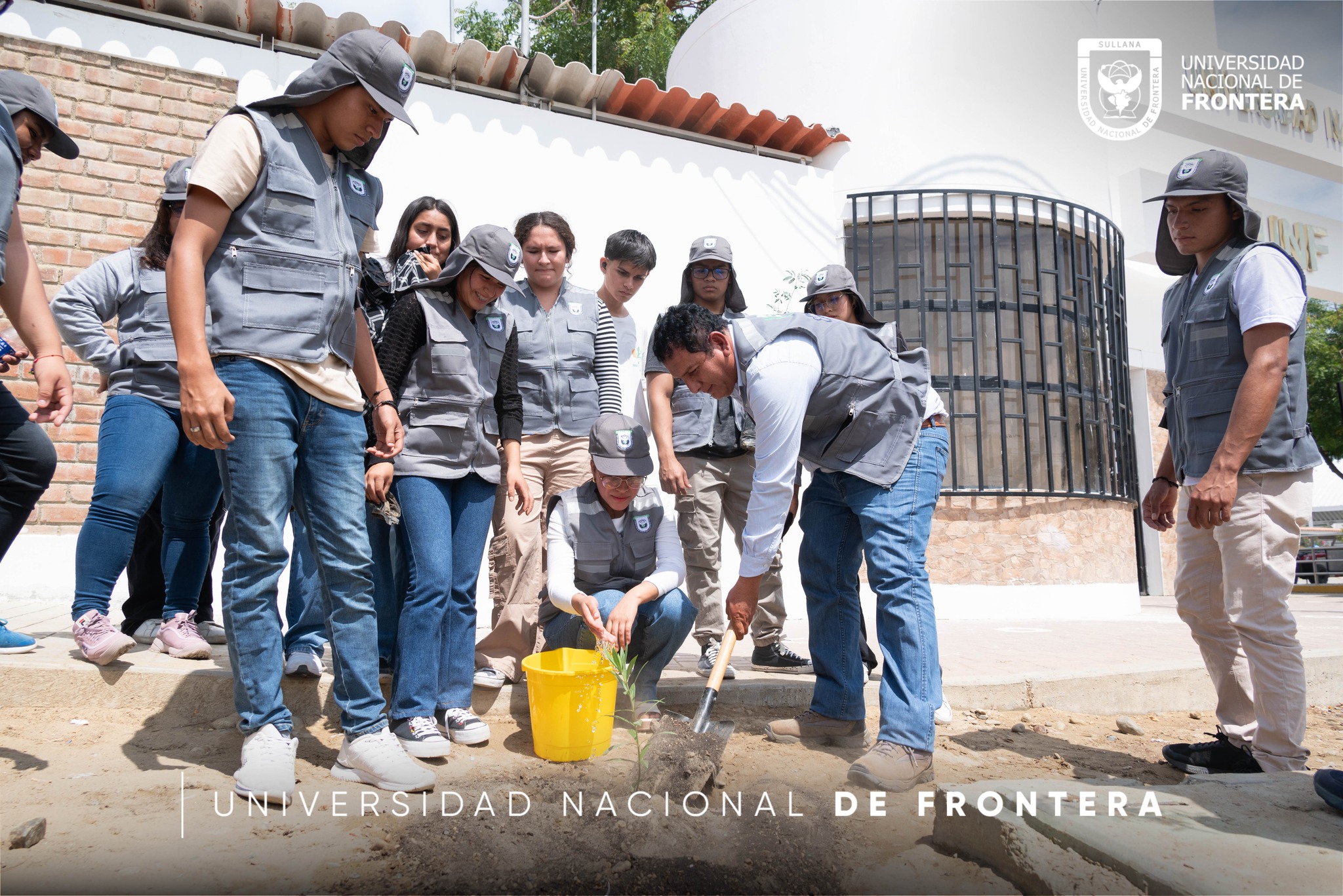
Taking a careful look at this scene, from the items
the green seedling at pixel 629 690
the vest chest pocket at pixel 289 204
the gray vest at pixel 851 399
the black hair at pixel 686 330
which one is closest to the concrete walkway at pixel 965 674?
the green seedling at pixel 629 690

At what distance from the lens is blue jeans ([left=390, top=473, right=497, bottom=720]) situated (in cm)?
273

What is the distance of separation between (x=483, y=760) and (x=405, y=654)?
0.42 m

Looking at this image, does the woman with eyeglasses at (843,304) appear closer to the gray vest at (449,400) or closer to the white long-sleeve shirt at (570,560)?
the white long-sleeve shirt at (570,560)

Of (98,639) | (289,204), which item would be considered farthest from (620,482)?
(98,639)

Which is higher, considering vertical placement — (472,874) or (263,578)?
(263,578)

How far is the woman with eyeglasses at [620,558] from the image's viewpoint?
3.21m

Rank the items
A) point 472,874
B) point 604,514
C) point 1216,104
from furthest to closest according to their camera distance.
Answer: point 1216,104
point 604,514
point 472,874

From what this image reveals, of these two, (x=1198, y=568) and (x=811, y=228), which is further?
(x=811, y=228)

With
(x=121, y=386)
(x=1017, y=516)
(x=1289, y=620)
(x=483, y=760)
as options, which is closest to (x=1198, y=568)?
(x=1289, y=620)

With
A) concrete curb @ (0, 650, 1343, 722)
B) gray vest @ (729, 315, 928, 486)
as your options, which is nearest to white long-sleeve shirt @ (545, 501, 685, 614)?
concrete curb @ (0, 650, 1343, 722)

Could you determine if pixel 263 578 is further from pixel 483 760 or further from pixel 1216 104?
pixel 1216 104

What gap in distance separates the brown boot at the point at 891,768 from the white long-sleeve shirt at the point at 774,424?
2.13 feet

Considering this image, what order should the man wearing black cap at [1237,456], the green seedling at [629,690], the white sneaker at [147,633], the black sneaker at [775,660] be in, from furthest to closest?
the black sneaker at [775,660]
the white sneaker at [147,633]
the man wearing black cap at [1237,456]
the green seedling at [629,690]

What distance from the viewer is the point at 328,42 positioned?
5566mm
